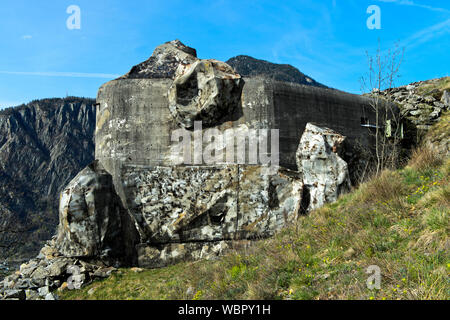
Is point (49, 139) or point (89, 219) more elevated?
point (49, 139)

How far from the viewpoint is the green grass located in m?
3.05

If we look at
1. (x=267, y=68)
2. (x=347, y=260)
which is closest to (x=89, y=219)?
(x=347, y=260)

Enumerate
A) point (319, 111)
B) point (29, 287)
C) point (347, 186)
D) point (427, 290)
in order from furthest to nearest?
1. point (319, 111)
2. point (347, 186)
3. point (29, 287)
4. point (427, 290)

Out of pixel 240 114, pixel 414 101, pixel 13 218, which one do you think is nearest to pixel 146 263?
pixel 240 114

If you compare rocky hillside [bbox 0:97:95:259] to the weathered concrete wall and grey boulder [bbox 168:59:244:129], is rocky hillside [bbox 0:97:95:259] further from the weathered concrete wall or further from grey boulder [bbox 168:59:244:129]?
grey boulder [bbox 168:59:244:129]

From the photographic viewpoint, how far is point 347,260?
386 cm

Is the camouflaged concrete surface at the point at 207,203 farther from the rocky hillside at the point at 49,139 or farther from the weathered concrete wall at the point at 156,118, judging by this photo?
the rocky hillside at the point at 49,139

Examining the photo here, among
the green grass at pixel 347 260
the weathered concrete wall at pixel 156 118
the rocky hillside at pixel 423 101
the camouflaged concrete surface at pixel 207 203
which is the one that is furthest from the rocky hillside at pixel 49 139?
the green grass at pixel 347 260

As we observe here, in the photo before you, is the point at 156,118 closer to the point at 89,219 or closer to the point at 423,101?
the point at 89,219

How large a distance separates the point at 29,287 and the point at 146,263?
7.56 ft

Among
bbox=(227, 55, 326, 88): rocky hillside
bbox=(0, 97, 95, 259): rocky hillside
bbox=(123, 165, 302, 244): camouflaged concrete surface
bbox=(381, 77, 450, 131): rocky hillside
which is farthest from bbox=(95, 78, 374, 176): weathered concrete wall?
bbox=(0, 97, 95, 259): rocky hillside

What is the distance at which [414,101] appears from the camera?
1095 cm

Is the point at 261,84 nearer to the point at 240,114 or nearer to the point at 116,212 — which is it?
the point at 240,114

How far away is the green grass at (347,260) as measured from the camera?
10.0 feet
